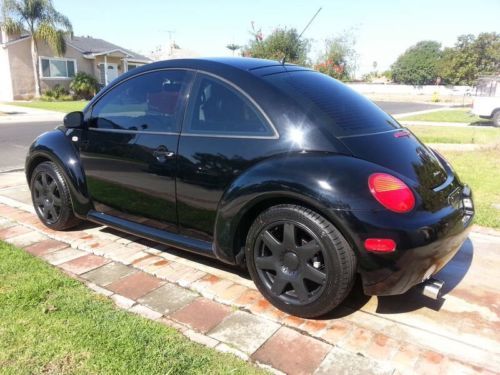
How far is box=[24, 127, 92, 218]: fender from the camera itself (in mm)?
3961

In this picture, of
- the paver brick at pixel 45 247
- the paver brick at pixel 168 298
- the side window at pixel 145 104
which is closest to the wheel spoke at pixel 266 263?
the paver brick at pixel 168 298

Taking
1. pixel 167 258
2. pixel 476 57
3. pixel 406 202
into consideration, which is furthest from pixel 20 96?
pixel 476 57

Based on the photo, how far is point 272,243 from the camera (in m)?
2.82

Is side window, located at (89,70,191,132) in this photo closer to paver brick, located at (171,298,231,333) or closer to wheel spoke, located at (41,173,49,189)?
wheel spoke, located at (41,173,49,189)

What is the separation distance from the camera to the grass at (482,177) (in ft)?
16.5

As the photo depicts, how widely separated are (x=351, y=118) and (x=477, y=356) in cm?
161

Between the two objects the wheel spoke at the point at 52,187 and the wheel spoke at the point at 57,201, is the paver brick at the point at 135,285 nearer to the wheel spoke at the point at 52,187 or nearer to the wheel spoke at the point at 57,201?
the wheel spoke at the point at 57,201

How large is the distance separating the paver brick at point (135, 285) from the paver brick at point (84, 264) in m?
0.37

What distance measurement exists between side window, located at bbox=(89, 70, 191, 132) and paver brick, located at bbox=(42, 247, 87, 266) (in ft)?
3.63

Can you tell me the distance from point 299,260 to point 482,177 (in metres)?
5.35

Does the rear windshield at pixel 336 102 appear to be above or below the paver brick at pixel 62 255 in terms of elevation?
above

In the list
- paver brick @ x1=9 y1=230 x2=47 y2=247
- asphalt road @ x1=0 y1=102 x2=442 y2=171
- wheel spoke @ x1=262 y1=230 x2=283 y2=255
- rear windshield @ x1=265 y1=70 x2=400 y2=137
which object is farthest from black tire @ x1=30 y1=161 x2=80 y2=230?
asphalt road @ x1=0 y1=102 x2=442 y2=171

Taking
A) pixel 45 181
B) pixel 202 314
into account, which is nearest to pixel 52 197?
pixel 45 181

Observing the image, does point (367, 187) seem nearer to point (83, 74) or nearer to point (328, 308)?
point (328, 308)
